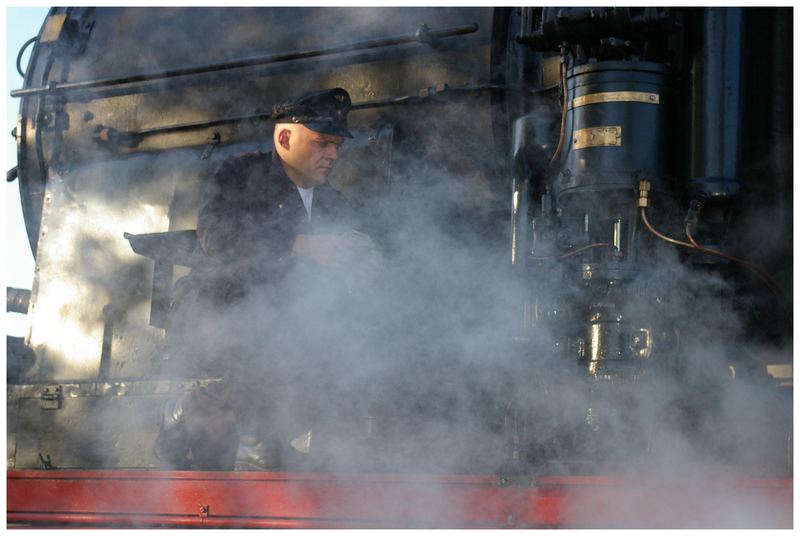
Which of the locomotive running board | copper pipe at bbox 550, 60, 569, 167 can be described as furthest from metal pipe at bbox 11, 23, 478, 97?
the locomotive running board

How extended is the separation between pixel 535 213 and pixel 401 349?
0.56 meters

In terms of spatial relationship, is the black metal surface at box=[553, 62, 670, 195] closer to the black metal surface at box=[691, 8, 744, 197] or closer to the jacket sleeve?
the black metal surface at box=[691, 8, 744, 197]

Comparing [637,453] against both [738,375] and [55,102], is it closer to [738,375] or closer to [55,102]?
[738,375]

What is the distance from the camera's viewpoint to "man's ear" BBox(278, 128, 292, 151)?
307 centimetres

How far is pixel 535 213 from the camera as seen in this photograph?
2.96m

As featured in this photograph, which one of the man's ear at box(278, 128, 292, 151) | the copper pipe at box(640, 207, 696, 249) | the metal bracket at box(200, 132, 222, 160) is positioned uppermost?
the metal bracket at box(200, 132, 222, 160)

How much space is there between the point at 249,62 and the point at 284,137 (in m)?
0.68

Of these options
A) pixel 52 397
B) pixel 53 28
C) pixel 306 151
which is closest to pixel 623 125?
pixel 306 151

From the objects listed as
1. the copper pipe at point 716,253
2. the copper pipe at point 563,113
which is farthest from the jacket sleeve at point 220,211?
the copper pipe at point 716,253

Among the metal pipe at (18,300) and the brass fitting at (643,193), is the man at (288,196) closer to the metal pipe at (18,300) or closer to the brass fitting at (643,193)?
the brass fitting at (643,193)

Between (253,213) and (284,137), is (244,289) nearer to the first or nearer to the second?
(253,213)

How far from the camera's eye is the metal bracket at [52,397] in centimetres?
363

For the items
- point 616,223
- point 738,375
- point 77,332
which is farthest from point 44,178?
point 738,375

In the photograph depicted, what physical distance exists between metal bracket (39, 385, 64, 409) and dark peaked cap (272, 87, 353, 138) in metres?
1.33
